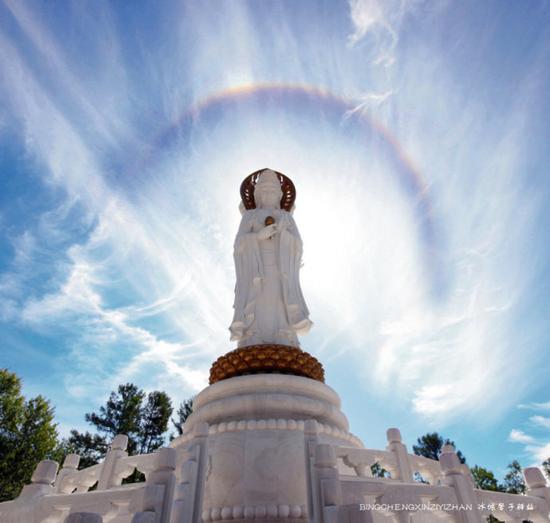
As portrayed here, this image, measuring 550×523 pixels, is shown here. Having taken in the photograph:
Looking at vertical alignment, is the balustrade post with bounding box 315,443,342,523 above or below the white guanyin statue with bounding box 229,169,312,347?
below

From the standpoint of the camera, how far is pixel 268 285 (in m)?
9.21

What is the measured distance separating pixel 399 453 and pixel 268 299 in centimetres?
431

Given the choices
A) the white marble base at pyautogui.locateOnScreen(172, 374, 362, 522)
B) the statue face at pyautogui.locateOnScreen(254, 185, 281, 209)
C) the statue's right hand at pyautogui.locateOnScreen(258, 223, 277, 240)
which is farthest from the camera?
the statue face at pyautogui.locateOnScreen(254, 185, 281, 209)

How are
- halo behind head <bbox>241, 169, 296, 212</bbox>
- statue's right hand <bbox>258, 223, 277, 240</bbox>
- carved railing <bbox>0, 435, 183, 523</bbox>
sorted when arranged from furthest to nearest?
halo behind head <bbox>241, 169, 296, 212</bbox> < statue's right hand <bbox>258, 223, 277, 240</bbox> < carved railing <bbox>0, 435, 183, 523</bbox>

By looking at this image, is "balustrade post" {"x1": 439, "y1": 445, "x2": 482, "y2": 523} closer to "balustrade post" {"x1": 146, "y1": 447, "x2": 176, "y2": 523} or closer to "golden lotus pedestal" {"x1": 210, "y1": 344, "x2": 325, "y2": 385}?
"balustrade post" {"x1": 146, "y1": 447, "x2": 176, "y2": 523}

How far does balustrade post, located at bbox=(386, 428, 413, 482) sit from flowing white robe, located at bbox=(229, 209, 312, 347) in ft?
9.20

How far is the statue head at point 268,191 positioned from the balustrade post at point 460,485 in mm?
7824

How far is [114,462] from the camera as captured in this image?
6.32 m

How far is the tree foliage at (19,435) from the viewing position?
18.0 metres

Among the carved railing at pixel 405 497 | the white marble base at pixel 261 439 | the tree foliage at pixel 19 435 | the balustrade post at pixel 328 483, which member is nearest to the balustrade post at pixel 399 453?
the carved railing at pixel 405 497

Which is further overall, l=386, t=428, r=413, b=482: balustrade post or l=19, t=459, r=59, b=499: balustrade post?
l=386, t=428, r=413, b=482: balustrade post

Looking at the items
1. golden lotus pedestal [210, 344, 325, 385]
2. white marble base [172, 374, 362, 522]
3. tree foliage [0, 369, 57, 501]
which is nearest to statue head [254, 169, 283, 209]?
golden lotus pedestal [210, 344, 325, 385]

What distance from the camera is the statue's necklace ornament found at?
723cm

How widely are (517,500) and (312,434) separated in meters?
2.50
